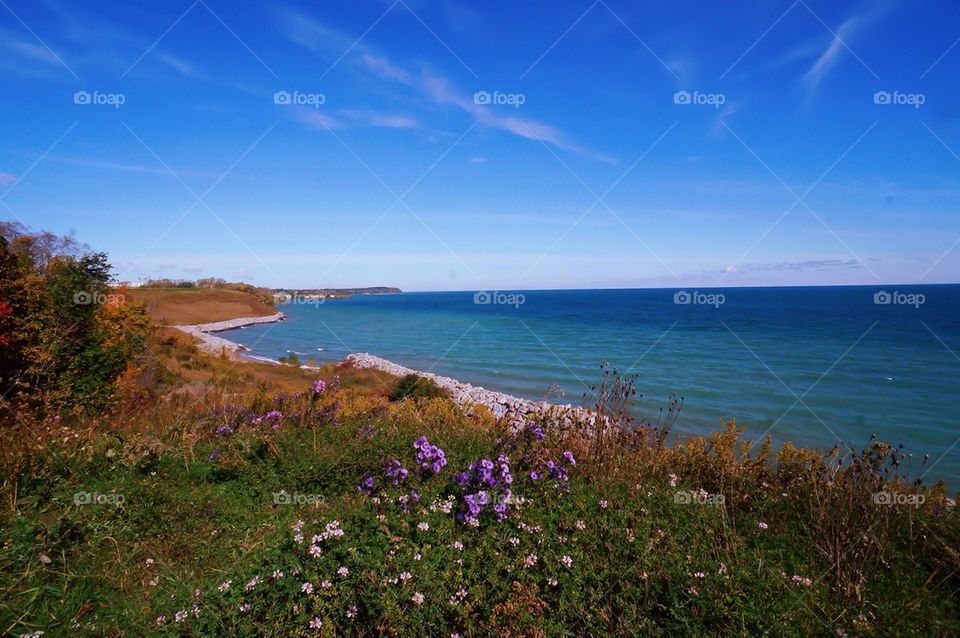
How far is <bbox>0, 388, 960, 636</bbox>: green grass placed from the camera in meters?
2.62

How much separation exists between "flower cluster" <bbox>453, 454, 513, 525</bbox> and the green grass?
0.11 meters

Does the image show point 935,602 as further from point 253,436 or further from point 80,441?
point 80,441

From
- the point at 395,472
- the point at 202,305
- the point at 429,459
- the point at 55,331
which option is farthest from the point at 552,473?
the point at 202,305

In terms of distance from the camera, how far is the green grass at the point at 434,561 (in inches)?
103

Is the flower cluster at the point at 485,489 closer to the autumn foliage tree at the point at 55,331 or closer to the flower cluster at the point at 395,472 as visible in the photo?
the flower cluster at the point at 395,472

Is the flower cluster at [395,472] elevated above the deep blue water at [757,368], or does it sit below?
above

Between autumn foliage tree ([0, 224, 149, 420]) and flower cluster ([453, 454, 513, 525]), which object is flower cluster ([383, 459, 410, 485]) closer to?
flower cluster ([453, 454, 513, 525])

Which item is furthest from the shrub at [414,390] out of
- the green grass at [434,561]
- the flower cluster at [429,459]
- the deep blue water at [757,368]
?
the flower cluster at [429,459]

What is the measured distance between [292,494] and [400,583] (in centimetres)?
227

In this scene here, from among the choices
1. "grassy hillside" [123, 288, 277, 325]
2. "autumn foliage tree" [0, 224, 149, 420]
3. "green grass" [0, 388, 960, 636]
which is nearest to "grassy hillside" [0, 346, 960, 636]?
"green grass" [0, 388, 960, 636]

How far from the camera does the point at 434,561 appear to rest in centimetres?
301

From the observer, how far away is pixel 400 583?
2.84 meters

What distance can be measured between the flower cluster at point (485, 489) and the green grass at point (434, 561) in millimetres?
108

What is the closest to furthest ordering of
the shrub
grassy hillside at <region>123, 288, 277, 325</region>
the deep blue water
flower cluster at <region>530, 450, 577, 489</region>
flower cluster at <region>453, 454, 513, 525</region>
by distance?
flower cluster at <region>453, 454, 513, 525</region> < flower cluster at <region>530, 450, 577, 489</region> < the deep blue water < the shrub < grassy hillside at <region>123, 288, 277, 325</region>
